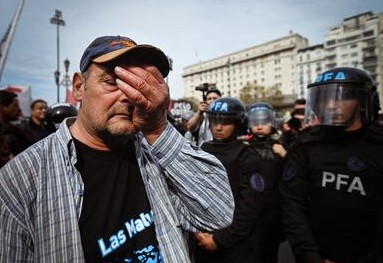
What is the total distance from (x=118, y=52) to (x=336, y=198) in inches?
78.7

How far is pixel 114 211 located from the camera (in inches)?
49.7

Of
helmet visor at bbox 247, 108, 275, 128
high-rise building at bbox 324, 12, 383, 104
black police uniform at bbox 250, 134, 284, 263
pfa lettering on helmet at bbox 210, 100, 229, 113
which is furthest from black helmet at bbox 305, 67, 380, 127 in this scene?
high-rise building at bbox 324, 12, 383, 104

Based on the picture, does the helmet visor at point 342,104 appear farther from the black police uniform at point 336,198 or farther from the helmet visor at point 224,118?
the helmet visor at point 224,118

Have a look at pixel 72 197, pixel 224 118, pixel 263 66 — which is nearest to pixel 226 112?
pixel 224 118

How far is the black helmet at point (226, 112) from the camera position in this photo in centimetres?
338

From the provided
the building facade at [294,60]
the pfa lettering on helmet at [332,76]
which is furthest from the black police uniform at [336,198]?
the building facade at [294,60]

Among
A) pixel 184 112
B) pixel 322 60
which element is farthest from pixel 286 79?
pixel 184 112

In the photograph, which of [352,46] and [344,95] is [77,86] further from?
[352,46]

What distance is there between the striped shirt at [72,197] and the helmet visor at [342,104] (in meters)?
1.60

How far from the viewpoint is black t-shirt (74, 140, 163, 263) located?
119 centimetres

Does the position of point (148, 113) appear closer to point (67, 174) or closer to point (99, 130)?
point (99, 130)

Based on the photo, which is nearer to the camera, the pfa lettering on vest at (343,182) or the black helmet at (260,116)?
the pfa lettering on vest at (343,182)

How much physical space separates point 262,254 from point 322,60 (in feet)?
305

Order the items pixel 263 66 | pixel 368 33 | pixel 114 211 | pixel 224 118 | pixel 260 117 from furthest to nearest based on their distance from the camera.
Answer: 1. pixel 263 66
2. pixel 368 33
3. pixel 260 117
4. pixel 224 118
5. pixel 114 211
